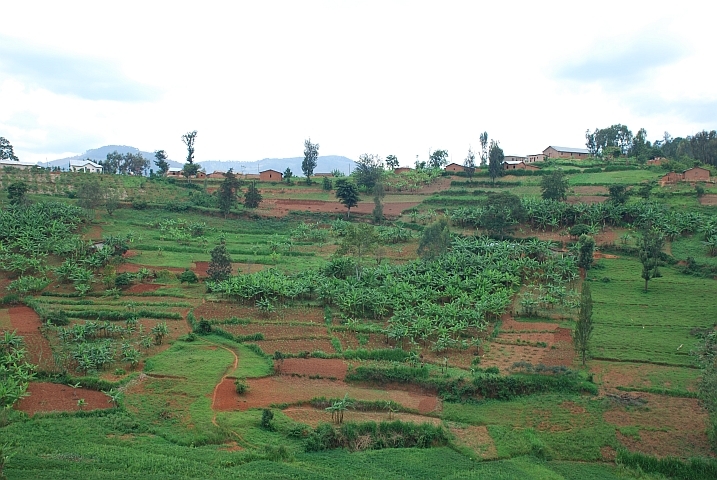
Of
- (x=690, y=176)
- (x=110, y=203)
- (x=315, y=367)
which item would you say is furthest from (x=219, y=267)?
(x=690, y=176)

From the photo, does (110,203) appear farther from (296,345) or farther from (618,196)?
(618,196)

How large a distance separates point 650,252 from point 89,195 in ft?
177

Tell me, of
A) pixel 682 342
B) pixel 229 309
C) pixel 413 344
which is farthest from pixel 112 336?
pixel 682 342

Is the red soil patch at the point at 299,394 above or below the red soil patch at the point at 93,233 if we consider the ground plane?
below

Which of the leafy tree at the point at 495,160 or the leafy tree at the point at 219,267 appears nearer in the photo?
the leafy tree at the point at 219,267

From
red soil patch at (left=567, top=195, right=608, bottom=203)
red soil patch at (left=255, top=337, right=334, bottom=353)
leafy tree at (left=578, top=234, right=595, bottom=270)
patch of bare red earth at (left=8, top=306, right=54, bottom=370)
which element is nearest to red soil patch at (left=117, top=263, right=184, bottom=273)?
patch of bare red earth at (left=8, top=306, right=54, bottom=370)

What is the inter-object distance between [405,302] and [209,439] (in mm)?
19913

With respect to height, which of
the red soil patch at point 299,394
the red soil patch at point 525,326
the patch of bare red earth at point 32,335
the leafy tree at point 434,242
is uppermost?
the leafy tree at point 434,242

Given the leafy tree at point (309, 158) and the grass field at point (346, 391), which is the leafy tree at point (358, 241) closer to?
the grass field at point (346, 391)

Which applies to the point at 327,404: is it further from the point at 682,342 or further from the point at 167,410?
the point at 682,342

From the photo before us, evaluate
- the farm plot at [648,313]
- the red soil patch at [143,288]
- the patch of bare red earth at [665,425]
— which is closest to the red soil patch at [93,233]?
the red soil patch at [143,288]

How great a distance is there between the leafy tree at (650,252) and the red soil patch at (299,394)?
76.6 ft

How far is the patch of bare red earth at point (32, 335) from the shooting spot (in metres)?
28.1

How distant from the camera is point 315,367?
29.6 meters
